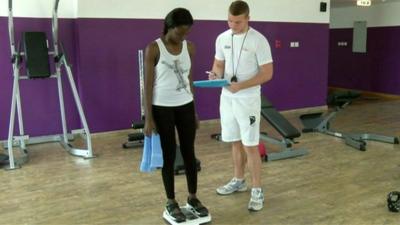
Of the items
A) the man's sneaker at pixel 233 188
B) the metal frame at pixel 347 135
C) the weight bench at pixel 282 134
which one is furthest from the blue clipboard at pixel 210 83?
the metal frame at pixel 347 135

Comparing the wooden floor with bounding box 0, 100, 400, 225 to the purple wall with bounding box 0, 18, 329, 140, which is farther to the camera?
the purple wall with bounding box 0, 18, 329, 140

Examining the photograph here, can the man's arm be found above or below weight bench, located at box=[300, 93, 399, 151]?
above

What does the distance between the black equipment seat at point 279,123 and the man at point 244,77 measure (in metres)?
1.38

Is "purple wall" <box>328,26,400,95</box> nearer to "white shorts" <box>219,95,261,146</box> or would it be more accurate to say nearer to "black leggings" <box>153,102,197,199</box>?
"white shorts" <box>219,95,261,146</box>

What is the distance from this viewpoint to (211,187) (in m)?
3.58

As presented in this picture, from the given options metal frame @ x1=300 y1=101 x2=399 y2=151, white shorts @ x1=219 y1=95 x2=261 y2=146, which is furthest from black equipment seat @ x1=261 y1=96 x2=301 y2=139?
white shorts @ x1=219 y1=95 x2=261 y2=146

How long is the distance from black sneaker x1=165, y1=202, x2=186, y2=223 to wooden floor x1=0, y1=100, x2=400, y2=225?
156 mm

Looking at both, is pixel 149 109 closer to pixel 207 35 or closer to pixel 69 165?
pixel 69 165

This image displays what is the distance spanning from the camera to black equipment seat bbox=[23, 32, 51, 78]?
456cm

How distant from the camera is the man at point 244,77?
2830 mm

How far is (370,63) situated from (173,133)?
794 centimetres

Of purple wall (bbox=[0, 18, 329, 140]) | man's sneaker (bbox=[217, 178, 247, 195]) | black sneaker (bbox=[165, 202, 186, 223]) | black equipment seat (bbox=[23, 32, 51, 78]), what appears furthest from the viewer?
purple wall (bbox=[0, 18, 329, 140])

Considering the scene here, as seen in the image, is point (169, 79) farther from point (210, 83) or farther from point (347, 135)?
point (347, 135)

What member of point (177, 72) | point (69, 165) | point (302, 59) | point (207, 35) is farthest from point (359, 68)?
point (177, 72)
